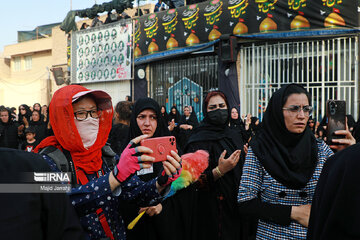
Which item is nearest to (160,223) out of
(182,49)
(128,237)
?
(128,237)

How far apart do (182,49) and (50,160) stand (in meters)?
10.3

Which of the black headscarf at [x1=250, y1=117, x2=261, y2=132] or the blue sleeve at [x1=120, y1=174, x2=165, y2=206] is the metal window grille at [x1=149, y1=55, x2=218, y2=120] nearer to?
the black headscarf at [x1=250, y1=117, x2=261, y2=132]

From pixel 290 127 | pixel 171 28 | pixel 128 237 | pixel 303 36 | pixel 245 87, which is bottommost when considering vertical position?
pixel 128 237

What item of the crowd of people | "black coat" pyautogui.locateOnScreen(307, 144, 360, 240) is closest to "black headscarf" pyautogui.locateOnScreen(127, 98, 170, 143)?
the crowd of people

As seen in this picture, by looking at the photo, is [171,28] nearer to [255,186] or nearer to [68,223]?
[255,186]

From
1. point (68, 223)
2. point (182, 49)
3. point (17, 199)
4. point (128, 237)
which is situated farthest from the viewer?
point (182, 49)

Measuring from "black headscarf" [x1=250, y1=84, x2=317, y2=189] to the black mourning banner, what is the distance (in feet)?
25.3

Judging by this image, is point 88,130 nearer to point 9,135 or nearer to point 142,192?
point 142,192

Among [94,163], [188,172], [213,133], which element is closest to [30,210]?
[94,163]

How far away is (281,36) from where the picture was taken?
952 cm

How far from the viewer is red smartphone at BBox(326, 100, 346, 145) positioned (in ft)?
6.38

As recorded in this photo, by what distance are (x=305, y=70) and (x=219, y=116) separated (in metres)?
7.15

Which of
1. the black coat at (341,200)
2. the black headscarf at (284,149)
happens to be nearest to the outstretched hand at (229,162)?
the black headscarf at (284,149)

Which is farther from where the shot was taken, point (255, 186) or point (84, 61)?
point (84, 61)
